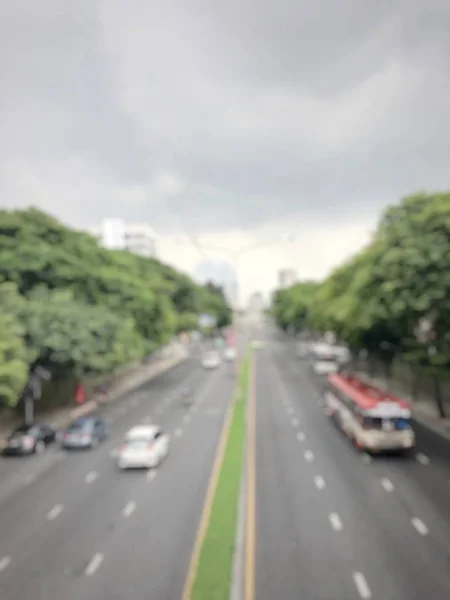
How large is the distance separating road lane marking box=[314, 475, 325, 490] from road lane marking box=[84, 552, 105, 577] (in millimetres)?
8179

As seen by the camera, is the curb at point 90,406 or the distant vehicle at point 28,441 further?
the curb at point 90,406

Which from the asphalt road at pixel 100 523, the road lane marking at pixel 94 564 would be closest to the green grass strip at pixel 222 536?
the asphalt road at pixel 100 523

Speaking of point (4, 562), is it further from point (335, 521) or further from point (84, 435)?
point (84, 435)

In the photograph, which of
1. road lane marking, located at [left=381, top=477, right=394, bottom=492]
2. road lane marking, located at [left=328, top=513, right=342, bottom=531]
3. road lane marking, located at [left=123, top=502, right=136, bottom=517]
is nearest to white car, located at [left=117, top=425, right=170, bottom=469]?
road lane marking, located at [left=123, top=502, right=136, bottom=517]

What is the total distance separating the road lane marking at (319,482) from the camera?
62.5ft

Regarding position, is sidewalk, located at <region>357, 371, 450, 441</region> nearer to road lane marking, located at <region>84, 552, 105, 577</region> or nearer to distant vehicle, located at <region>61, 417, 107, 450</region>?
distant vehicle, located at <region>61, 417, 107, 450</region>

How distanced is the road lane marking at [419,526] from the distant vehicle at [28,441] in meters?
16.3

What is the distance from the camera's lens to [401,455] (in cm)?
2297

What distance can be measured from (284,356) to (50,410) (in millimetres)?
51620

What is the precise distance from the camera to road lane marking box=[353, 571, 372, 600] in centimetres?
1131

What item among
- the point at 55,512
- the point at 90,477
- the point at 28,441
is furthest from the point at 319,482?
the point at 28,441

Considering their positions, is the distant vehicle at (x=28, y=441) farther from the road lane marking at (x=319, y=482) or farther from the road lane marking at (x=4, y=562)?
the road lane marking at (x=319, y=482)

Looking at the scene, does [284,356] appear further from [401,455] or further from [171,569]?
[171,569]

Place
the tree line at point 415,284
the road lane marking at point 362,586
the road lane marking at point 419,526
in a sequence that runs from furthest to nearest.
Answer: the tree line at point 415,284
the road lane marking at point 419,526
the road lane marking at point 362,586
